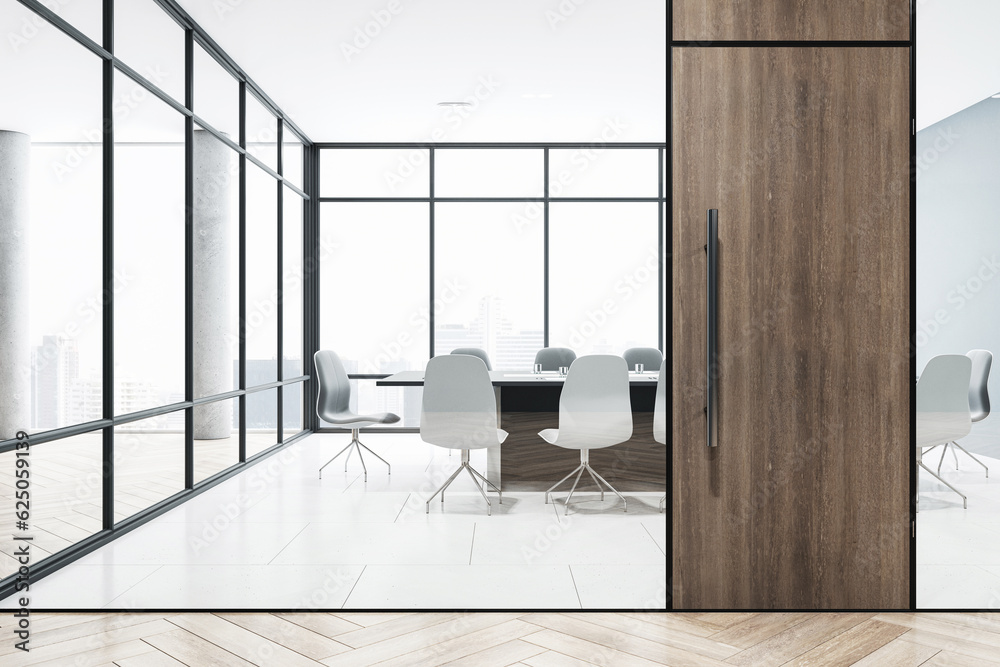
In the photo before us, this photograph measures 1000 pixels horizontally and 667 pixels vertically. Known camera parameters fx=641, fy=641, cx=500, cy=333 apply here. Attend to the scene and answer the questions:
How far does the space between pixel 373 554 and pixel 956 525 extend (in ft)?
8.21

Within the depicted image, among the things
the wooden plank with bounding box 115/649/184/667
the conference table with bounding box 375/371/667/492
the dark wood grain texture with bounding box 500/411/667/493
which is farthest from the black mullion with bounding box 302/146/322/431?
the wooden plank with bounding box 115/649/184/667

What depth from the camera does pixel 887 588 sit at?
8.14ft

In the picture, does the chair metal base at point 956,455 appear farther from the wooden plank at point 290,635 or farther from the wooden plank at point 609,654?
the wooden plank at point 290,635

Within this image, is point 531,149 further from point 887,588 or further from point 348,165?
point 887,588

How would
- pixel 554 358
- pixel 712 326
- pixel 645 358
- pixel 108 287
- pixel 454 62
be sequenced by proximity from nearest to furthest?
pixel 712 326 < pixel 108 287 < pixel 454 62 < pixel 645 358 < pixel 554 358

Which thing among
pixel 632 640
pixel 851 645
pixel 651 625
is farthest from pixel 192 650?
pixel 851 645

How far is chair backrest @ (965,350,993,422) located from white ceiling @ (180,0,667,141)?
2584 millimetres

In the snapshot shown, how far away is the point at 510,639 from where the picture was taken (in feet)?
7.45

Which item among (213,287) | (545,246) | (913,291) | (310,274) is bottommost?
(913,291)

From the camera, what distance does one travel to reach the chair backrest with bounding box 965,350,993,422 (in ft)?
8.15

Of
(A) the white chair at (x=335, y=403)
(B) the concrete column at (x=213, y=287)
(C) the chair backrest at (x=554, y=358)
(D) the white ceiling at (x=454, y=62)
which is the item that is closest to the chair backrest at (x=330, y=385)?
(A) the white chair at (x=335, y=403)

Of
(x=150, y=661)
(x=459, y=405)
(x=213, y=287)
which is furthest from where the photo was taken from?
(x=213, y=287)

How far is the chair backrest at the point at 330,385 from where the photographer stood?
483cm

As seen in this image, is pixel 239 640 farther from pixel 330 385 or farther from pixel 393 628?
pixel 330 385
